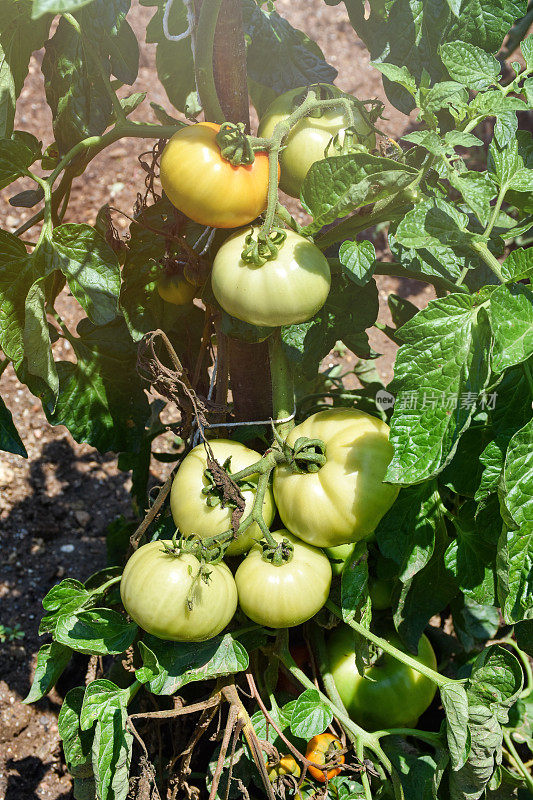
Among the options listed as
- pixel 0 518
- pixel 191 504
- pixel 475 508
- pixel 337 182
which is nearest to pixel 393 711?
pixel 475 508

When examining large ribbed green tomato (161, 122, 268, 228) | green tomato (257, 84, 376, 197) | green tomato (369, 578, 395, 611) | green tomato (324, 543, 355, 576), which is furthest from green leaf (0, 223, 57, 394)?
green tomato (369, 578, 395, 611)

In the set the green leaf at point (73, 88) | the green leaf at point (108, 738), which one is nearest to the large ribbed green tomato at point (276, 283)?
the green leaf at point (73, 88)

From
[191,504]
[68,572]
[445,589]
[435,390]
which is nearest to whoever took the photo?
[435,390]

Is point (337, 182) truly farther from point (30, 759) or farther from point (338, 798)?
point (30, 759)

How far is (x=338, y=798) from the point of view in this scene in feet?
3.14

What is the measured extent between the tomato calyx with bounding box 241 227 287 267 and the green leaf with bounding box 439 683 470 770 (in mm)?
583

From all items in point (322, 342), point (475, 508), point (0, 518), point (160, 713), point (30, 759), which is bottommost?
point (30, 759)

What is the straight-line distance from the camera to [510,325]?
71 cm

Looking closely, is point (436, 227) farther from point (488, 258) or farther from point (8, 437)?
point (8, 437)

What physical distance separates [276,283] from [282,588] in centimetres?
35

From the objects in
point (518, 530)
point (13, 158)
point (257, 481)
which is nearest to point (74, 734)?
point (257, 481)

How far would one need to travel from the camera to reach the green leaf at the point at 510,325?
0.69m

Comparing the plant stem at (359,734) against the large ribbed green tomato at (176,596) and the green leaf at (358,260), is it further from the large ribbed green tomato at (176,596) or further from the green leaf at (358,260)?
the green leaf at (358,260)

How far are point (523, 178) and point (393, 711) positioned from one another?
76 cm
